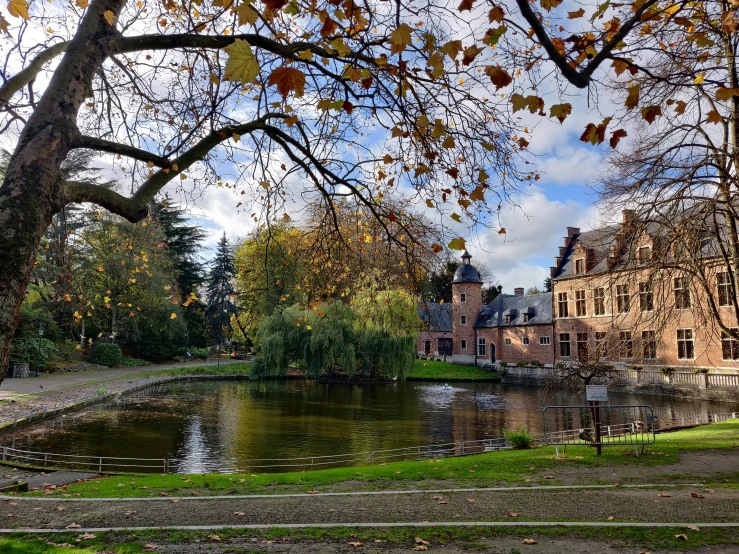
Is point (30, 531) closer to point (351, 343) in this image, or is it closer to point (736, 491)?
point (736, 491)

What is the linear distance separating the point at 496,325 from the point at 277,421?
3298cm

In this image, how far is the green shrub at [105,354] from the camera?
36562 mm

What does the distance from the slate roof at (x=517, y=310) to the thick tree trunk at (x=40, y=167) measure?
4366cm

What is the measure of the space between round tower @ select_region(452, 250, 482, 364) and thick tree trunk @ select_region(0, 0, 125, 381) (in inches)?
1919

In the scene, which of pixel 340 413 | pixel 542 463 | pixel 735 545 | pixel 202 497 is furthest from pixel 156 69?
pixel 340 413

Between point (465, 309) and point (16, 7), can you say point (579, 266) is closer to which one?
point (465, 309)

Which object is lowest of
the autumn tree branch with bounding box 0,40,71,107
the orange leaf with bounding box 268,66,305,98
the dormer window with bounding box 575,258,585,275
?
the orange leaf with bounding box 268,66,305,98

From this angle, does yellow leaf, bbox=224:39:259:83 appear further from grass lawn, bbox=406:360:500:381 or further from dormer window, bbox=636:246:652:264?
grass lawn, bbox=406:360:500:381

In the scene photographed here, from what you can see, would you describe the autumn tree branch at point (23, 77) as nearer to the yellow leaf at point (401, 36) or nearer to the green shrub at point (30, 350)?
the yellow leaf at point (401, 36)

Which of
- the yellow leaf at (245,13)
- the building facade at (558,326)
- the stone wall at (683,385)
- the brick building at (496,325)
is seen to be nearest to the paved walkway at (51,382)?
the building facade at (558,326)

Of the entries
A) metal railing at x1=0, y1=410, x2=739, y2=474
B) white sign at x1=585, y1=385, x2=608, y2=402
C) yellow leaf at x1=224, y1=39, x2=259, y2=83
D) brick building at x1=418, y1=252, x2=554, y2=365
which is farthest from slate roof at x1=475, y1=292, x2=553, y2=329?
yellow leaf at x1=224, y1=39, x2=259, y2=83

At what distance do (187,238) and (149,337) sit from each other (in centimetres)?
1295

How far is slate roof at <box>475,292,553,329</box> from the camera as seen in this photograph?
45125 mm

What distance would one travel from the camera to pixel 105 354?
36844 mm
